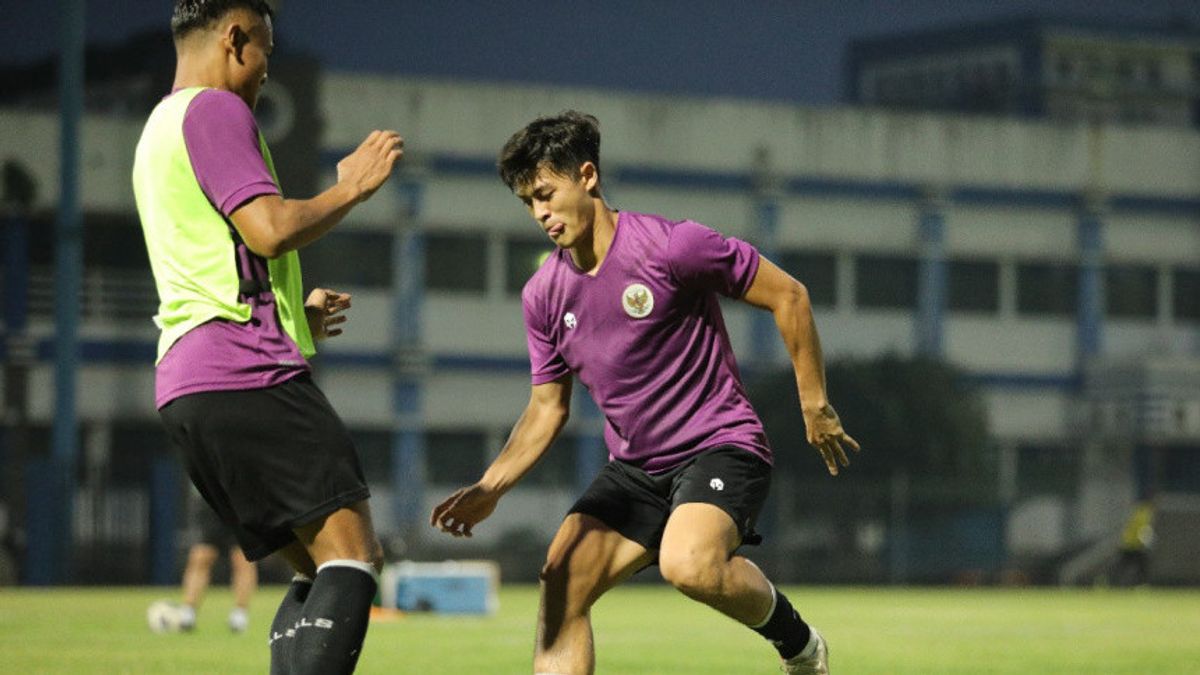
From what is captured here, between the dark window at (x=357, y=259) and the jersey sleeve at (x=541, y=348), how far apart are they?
1543 inches

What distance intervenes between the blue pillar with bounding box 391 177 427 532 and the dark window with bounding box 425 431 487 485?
278 millimetres

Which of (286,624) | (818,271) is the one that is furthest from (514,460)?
(818,271)

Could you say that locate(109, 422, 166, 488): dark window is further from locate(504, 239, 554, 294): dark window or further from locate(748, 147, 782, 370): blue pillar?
locate(748, 147, 782, 370): blue pillar

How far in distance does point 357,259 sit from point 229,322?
42.0 metres

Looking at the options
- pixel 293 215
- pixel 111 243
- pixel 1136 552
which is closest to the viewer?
pixel 293 215

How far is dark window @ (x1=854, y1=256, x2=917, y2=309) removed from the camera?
52.9m

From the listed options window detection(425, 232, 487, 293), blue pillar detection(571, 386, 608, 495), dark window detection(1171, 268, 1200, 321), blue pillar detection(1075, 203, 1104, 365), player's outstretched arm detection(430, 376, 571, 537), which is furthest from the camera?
dark window detection(1171, 268, 1200, 321)

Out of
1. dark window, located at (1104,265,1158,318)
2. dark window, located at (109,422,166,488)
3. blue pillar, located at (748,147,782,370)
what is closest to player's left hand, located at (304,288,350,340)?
dark window, located at (109,422,166,488)

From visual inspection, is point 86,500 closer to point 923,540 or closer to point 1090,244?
point 923,540

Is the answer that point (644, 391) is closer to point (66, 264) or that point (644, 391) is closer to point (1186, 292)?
point (66, 264)

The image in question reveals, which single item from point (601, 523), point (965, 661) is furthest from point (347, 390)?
point (601, 523)

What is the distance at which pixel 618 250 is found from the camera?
845 cm

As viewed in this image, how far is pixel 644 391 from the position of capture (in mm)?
8461

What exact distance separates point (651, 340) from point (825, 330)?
4360cm
